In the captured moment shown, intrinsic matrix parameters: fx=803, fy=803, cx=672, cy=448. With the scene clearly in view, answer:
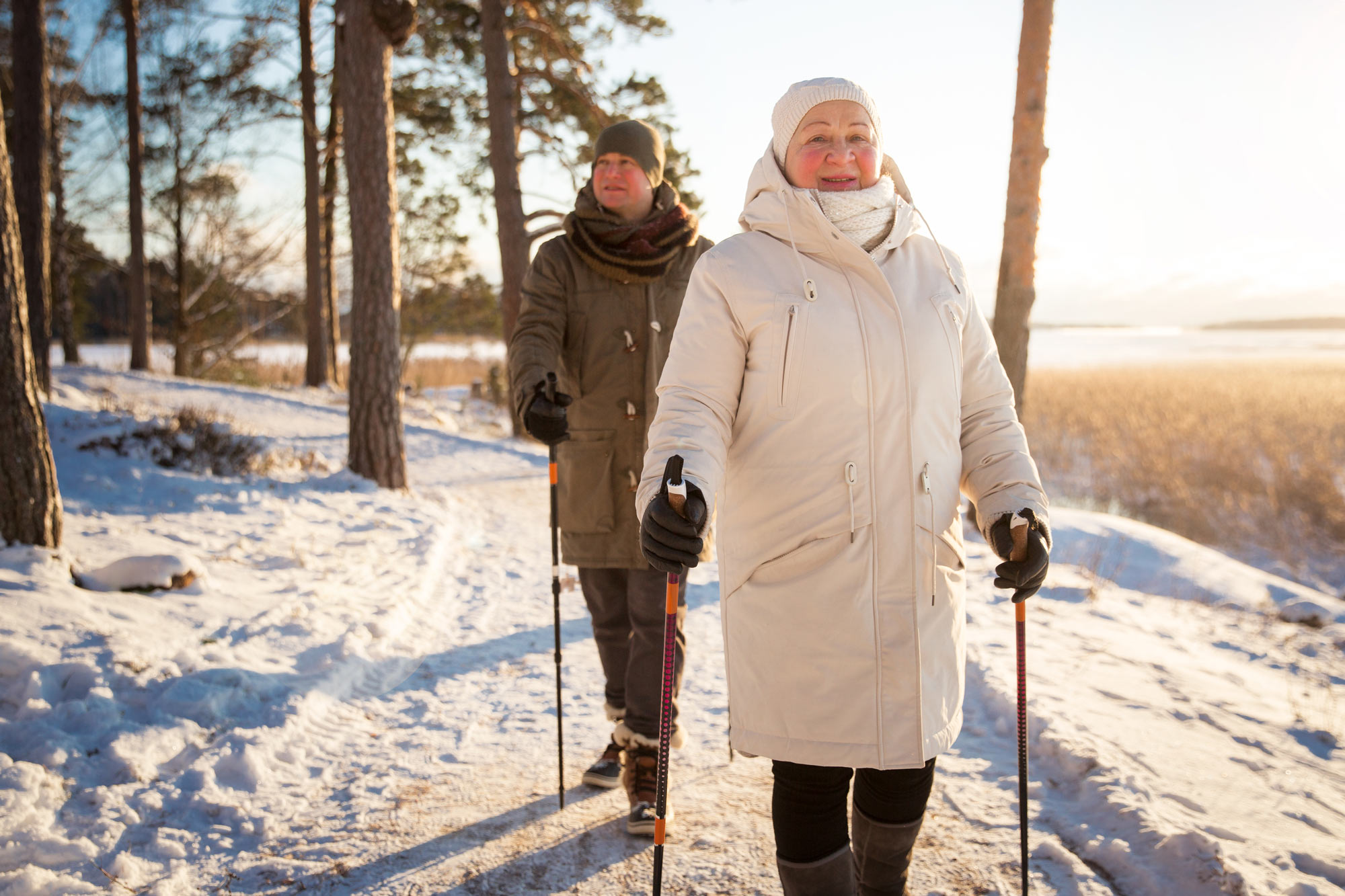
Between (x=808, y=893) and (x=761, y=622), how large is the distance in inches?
24.2

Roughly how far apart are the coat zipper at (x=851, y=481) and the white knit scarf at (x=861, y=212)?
0.49 m

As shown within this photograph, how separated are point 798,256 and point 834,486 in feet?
1.70

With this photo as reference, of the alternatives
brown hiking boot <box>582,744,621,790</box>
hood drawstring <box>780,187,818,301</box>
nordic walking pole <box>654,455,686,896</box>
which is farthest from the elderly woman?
brown hiking boot <box>582,744,621,790</box>

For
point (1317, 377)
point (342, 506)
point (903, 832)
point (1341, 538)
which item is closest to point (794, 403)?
point (903, 832)

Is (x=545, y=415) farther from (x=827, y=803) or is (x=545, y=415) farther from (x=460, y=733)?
(x=460, y=733)

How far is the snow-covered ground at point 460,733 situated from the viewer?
2.45 m

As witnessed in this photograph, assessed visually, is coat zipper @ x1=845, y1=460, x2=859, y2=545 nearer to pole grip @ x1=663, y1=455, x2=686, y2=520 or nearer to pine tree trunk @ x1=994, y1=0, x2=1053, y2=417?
pole grip @ x1=663, y1=455, x2=686, y2=520

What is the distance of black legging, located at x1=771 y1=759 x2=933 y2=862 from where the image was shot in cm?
178

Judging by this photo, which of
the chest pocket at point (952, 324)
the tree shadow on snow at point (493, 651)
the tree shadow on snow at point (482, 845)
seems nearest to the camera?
the chest pocket at point (952, 324)

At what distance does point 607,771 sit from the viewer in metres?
3.04

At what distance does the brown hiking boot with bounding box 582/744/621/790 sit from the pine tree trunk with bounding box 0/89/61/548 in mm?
3090

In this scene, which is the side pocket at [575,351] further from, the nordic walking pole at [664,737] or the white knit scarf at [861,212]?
the white knit scarf at [861,212]

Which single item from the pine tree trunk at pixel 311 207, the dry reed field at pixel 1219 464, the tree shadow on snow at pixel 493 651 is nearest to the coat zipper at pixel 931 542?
the tree shadow on snow at pixel 493 651

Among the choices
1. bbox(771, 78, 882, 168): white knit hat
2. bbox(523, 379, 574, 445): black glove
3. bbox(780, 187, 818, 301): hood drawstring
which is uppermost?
bbox(771, 78, 882, 168): white knit hat
